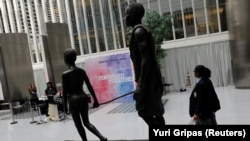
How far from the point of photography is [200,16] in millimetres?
15945

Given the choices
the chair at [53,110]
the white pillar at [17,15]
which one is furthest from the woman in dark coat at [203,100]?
the white pillar at [17,15]

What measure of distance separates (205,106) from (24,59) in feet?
43.8

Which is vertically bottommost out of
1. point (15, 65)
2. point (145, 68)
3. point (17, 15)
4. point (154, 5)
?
point (15, 65)

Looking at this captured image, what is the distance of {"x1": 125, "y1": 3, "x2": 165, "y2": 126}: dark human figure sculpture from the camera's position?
121 inches

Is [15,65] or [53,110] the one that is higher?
[15,65]

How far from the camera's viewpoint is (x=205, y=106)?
4086 mm

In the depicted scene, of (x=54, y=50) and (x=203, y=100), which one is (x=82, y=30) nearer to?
(x=54, y=50)

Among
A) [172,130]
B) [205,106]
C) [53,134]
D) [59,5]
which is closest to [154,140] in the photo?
[172,130]

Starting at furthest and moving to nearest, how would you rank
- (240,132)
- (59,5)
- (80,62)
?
(59,5) → (80,62) → (240,132)

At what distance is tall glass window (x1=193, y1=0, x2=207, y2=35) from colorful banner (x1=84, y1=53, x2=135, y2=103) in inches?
232

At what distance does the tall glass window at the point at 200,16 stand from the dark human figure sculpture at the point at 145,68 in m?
13.3

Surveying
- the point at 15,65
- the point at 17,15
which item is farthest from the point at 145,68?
the point at 17,15

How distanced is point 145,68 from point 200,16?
13.9m

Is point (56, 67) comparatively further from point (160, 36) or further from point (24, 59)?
point (160, 36)
